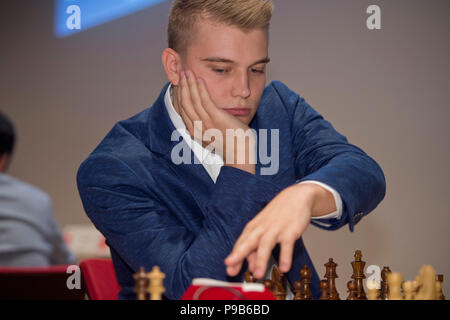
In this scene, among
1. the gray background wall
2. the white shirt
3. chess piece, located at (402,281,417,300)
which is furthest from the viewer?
the gray background wall

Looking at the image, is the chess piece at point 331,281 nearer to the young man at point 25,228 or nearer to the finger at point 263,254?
the finger at point 263,254

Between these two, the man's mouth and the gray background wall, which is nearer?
the man's mouth

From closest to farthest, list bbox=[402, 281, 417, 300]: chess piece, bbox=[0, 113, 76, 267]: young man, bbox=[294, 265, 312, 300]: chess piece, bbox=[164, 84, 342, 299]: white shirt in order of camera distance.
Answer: bbox=[402, 281, 417, 300]: chess piece < bbox=[294, 265, 312, 300]: chess piece < bbox=[164, 84, 342, 299]: white shirt < bbox=[0, 113, 76, 267]: young man

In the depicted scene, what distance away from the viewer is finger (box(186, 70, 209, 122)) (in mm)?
1475

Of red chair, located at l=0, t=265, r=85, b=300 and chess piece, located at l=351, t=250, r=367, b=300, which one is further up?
chess piece, located at l=351, t=250, r=367, b=300

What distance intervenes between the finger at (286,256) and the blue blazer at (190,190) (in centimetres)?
27

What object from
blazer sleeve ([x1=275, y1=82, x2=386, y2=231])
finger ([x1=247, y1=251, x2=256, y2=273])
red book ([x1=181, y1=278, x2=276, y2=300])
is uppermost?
blazer sleeve ([x1=275, y1=82, x2=386, y2=231])

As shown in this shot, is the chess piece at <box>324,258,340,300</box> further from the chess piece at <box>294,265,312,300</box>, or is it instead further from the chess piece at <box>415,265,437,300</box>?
the chess piece at <box>415,265,437,300</box>

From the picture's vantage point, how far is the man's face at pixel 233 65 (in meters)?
1.52

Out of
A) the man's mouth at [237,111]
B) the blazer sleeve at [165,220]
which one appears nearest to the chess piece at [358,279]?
the blazer sleeve at [165,220]

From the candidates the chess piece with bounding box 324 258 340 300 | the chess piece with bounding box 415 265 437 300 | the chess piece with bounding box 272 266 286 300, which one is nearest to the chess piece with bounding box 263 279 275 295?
the chess piece with bounding box 272 266 286 300

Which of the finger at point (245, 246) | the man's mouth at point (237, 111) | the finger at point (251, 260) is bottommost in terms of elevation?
the finger at point (251, 260)
